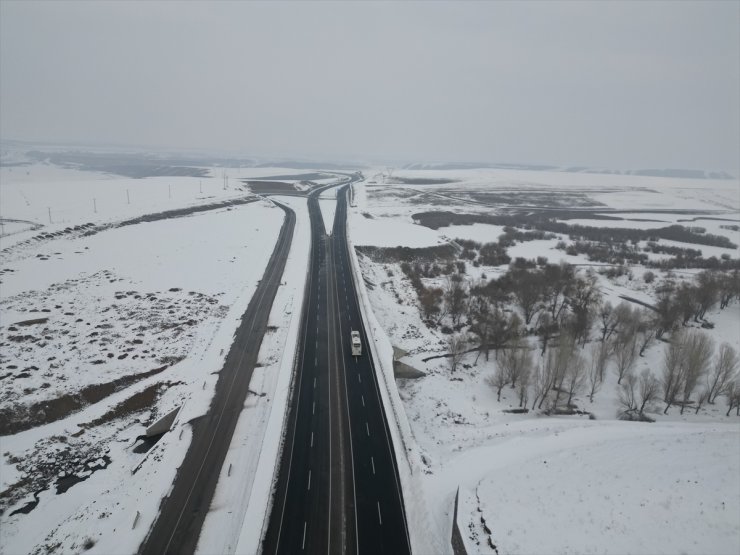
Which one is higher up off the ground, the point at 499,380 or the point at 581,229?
the point at 581,229

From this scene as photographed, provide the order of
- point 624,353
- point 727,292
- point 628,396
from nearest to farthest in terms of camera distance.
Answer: point 628,396, point 624,353, point 727,292

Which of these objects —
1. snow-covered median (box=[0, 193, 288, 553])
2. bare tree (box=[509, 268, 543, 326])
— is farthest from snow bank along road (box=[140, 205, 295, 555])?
bare tree (box=[509, 268, 543, 326])

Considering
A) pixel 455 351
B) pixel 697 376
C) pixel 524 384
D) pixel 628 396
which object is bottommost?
pixel 628 396

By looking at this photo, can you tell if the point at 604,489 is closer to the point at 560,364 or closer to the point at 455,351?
the point at 560,364

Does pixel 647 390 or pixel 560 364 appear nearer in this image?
pixel 560 364

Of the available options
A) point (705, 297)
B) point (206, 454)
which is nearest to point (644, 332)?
point (705, 297)

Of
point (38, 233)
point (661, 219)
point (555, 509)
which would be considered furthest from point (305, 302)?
point (661, 219)

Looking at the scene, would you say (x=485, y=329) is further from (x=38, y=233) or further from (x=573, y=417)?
Answer: (x=38, y=233)

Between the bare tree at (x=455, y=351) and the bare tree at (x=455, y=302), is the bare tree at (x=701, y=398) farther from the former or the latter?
the bare tree at (x=455, y=302)

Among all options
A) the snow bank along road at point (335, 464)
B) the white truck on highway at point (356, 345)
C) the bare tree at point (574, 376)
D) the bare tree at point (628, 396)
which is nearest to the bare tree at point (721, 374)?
the bare tree at point (628, 396)
